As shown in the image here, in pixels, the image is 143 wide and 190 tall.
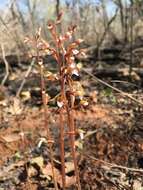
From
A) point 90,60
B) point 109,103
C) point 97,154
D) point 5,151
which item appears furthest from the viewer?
point 90,60

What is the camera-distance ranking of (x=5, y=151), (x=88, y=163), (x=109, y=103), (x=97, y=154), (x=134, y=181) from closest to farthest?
(x=134, y=181) → (x=88, y=163) → (x=97, y=154) → (x=5, y=151) → (x=109, y=103)

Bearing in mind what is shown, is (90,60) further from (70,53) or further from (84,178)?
(70,53)

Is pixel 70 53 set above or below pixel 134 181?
above

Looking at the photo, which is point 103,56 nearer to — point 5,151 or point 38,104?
point 38,104

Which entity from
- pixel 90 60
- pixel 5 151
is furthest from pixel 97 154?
pixel 90 60

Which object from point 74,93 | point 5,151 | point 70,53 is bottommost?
point 5,151

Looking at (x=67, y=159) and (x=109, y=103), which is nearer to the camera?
(x=67, y=159)
